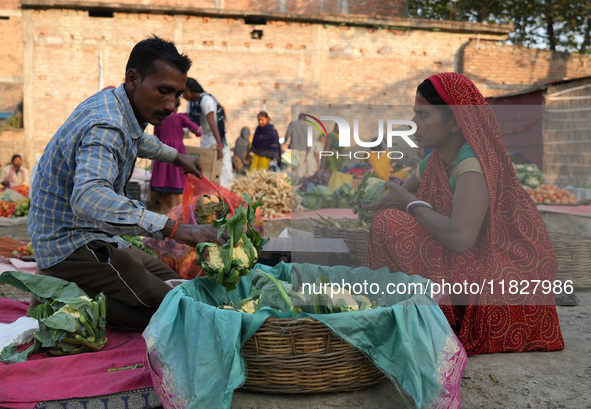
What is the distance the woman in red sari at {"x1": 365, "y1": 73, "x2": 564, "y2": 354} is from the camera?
2395 millimetres

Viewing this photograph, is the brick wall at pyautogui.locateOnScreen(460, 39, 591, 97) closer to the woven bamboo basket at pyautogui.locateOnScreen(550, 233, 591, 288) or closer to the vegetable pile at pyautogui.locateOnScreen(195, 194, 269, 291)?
the woven bamboo basket at pyautogui.locateOnScreen(550, 233, 591, 288)

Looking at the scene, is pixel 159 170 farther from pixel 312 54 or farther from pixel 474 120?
pixel 312 54

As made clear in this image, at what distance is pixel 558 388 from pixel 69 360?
7.00ft

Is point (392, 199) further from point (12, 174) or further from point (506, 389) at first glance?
point (12, 174)

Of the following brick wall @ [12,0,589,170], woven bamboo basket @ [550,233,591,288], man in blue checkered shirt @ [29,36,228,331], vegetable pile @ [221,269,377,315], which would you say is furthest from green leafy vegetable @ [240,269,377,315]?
brick wall @ [12,0,589,170]

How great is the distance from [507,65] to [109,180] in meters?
12.5

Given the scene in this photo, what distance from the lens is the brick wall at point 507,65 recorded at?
12.5 metres

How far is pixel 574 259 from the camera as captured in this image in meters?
3.87

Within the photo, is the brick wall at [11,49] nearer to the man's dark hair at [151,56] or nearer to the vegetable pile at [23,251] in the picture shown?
the vegetable pile at [23,251]

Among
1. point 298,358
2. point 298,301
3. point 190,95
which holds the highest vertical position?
point 190,95

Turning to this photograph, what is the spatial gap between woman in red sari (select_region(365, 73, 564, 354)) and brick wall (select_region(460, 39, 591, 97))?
10.9 metres

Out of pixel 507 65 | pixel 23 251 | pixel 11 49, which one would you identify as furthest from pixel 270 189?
pixel 11 49

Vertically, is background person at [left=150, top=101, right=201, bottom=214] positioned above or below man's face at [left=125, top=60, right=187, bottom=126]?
below

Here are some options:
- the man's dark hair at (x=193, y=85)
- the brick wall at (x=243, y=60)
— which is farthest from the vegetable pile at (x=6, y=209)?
the brick wall at (x=243, y=60)
